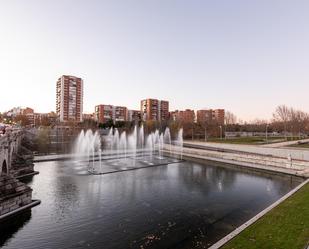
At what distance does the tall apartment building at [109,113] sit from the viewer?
394 ft

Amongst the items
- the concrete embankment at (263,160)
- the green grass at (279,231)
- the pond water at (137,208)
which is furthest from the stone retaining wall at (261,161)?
the green grass at (279,231)

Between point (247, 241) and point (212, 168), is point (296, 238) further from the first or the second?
point (212, 168)

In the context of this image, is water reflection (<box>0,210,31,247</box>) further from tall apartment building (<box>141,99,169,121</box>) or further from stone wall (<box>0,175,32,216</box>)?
tall apartment building (<box>141,99,169,121</box>)

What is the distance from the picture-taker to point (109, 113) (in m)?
123

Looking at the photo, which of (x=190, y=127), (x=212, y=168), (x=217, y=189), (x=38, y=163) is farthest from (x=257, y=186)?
(x=190, y=127)

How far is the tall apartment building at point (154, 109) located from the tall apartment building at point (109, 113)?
10.9m

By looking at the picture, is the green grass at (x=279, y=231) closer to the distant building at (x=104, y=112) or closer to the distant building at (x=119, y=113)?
the distant building at (x=104, y=112)

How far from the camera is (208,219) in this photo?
1347 centimetres

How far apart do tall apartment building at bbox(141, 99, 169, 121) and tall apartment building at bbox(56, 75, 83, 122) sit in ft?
105

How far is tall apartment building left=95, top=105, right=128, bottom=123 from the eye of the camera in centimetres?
12019

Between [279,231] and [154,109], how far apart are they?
11728cm

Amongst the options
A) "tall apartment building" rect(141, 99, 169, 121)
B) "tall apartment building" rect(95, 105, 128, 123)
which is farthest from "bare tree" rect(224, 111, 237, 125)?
"tall apartment building" rect(95, 105, 128, 123)

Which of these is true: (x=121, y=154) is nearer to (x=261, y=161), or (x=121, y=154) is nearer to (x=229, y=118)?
(x=261, y=161)

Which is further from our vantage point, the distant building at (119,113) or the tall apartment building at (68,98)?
the distant building at (119,113)
